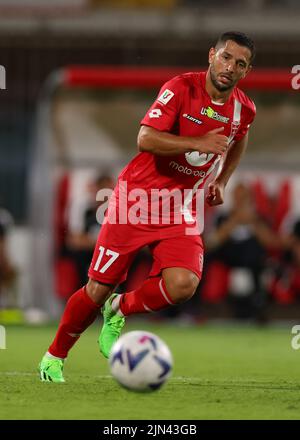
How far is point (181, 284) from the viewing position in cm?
635

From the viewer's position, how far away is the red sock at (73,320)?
21.1ft

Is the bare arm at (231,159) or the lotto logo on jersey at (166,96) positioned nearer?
the lotto logo on jersey at (166,96)

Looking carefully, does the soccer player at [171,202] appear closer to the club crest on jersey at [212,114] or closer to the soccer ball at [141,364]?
the club crest on jersey at [212,114]

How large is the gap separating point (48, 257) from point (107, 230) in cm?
654

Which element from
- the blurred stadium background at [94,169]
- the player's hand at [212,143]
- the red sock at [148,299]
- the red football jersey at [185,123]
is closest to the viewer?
the player's hand at [212,143]

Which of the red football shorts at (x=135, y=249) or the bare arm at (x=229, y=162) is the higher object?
the bare arm at (x=229, y=162)

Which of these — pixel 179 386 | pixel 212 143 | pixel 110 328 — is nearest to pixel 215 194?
pixel 212 143

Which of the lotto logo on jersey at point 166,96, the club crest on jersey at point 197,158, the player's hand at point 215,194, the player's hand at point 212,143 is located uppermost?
the lotto logo on jersey at point 166,96

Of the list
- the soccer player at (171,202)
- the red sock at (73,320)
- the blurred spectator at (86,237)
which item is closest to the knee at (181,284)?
the soccer player at (171,202)

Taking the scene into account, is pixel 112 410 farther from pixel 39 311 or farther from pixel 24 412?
pixel 39 311

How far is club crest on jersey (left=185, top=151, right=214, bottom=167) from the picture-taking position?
643 centimetres

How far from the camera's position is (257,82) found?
13.0 m

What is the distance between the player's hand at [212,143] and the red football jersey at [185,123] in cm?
31
